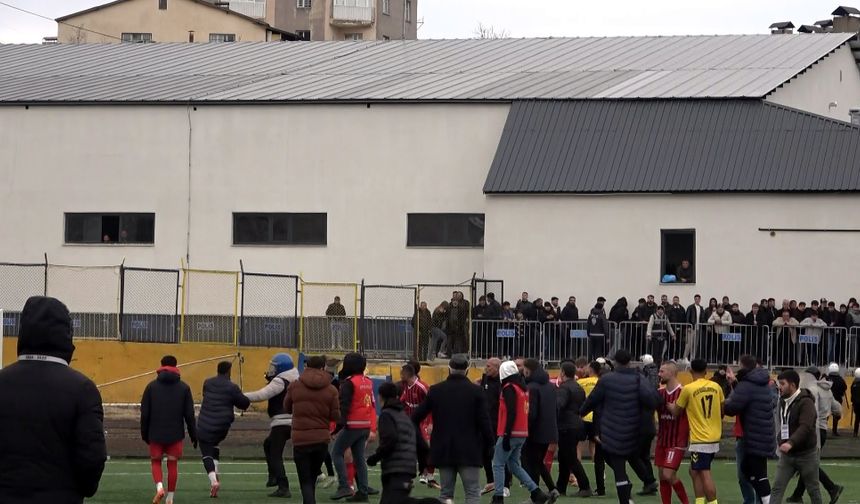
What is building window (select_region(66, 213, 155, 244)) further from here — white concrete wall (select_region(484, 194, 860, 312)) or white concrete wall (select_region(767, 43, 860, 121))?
white concrete wall (select_region(767, 43, 860, 121))

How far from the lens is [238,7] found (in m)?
98.3

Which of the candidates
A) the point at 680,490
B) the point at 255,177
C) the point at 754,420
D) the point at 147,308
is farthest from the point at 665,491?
the point at 255,177

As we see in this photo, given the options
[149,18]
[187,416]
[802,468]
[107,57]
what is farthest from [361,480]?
[149,18]

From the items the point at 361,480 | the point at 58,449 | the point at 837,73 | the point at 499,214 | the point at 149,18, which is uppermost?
the point at 149,18

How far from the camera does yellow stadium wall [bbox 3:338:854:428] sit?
104 ft

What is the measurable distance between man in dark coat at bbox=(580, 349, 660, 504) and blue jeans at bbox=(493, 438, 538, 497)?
107 centimetres

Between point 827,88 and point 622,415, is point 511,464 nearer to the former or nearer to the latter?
point 622,415

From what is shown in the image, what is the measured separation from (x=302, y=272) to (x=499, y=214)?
5.83m

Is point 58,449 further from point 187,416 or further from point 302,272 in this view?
point 302,272

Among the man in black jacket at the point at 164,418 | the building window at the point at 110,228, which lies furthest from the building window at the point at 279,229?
the man in black jacket at the point at 164,418

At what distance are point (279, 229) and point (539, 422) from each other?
24155 mm

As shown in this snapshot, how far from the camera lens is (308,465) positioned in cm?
1636

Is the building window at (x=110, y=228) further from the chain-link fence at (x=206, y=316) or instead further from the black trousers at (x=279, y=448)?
the black trousers at (x=279, y=448)

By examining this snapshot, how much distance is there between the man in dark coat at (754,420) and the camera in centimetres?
1644
